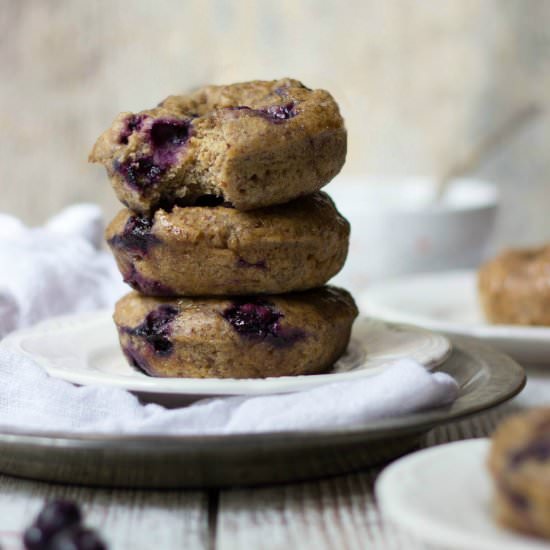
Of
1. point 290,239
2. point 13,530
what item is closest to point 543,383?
point 290,239

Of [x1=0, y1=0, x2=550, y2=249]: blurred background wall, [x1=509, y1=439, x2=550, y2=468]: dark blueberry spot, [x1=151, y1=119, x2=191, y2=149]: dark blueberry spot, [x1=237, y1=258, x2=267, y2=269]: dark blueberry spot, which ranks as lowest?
[x1=509, y1=439, x2=550, y2=468]: dark blueberry spot

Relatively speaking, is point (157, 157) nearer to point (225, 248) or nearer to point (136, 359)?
point (225, 248)

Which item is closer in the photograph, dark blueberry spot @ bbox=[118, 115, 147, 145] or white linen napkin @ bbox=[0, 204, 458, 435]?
white linen napkin @ bbox=[0, 204, 458, 435]

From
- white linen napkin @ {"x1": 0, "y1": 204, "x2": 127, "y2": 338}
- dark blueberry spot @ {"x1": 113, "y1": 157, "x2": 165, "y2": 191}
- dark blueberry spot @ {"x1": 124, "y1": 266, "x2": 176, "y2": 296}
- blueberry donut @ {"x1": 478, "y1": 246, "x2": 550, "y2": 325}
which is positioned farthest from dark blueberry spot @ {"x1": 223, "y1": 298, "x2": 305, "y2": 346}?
blueberry donut @ {"x1": 478, "y1": 246, "x2": 550, "y2": 325}

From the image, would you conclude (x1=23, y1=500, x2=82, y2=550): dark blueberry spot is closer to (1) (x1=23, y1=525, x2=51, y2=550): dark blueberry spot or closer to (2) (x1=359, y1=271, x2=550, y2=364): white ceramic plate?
(1) (x1=23, y1=525, x2=51, y2=550): dark blueberry spot

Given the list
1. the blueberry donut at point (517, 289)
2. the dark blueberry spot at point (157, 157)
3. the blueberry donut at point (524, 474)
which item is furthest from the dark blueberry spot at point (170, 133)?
the blueberry donut at point (517, 289)

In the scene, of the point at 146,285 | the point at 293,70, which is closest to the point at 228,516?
the point at 146,285
